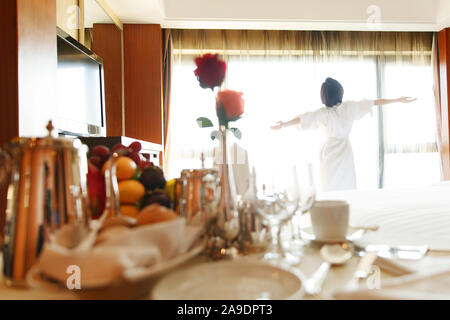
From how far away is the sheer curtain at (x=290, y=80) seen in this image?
372cm

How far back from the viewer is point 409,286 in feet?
1.14

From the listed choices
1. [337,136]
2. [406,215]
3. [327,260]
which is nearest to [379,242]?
[327,260]

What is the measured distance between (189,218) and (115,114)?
3.19 meters

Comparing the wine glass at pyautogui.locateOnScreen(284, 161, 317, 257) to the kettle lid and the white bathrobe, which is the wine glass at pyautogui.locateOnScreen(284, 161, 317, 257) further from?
the white bathrobe

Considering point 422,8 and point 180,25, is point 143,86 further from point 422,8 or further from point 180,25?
point 422,8

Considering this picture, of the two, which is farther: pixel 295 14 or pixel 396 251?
pixel 295 14

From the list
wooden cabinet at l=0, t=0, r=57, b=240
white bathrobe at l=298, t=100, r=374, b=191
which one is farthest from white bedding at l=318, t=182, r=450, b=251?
white bathrobe at l=298, t=100, r=374, b=191

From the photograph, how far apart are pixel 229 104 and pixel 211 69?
0.06 m

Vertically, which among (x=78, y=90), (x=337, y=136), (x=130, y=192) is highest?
(x=78, y=90)

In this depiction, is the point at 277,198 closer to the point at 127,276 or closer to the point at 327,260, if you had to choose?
the point at 327,260

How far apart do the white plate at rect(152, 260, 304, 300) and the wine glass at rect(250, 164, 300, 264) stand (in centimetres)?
9

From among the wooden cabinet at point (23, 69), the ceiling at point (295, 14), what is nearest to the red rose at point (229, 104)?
the wooden cabinet at point (23, 69)

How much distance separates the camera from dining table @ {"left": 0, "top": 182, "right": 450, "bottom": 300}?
36 cm
